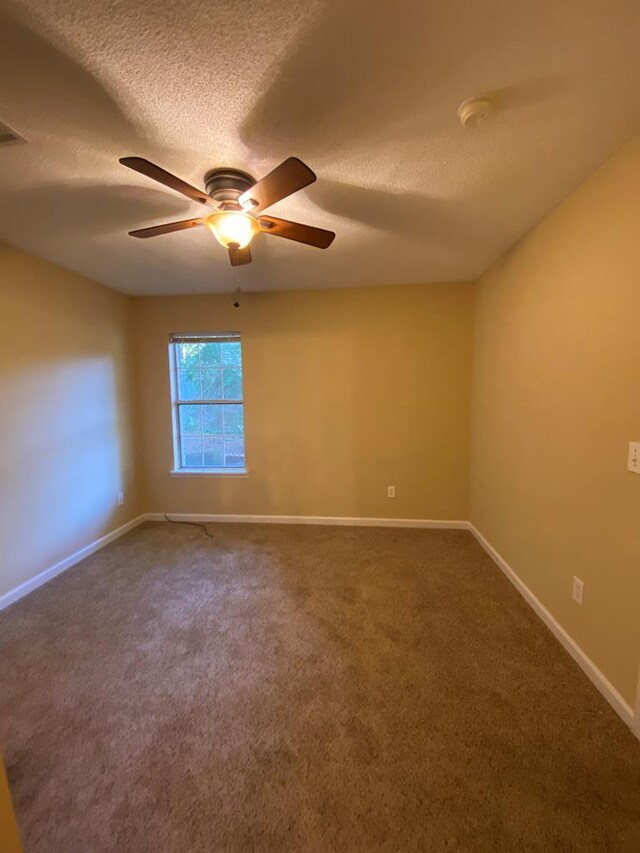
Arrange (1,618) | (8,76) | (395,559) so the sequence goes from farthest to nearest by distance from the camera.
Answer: (395,559) < (1,618) < (8,76)

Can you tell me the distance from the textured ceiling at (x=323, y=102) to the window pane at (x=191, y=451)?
2.18 meters

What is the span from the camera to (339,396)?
11.4ft

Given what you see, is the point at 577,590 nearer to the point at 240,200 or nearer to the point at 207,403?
the point at 240,200

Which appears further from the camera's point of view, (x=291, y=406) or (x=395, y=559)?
(x=291, y=406)

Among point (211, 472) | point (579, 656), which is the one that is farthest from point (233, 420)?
point (579, 656)

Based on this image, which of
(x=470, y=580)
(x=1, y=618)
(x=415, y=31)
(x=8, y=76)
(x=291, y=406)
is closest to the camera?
(x=415, y=31)

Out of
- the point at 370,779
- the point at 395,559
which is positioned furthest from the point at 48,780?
the point at 395,559

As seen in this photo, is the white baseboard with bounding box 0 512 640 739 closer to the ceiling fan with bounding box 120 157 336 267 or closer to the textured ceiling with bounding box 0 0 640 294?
the textured ceiling with bounding box 0 0 640 294

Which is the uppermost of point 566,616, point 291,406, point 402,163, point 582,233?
point 402,163

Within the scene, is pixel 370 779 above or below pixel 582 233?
below

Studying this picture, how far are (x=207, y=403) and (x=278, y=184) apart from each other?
8.87 feet

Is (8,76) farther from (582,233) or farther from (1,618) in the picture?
(1,618)

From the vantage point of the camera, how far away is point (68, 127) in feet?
4.23

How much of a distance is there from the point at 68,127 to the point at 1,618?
2718 mm
